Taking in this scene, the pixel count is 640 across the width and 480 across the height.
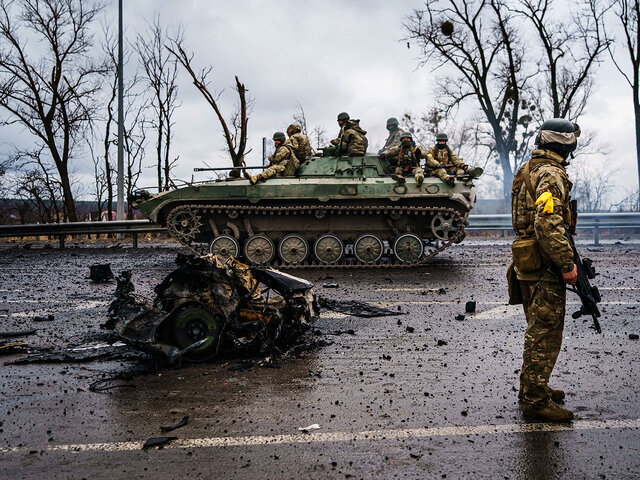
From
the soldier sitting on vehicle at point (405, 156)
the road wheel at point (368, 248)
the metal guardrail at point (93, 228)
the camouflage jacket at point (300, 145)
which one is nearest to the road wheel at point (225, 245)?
the camouflage jacket at point (300, 145)

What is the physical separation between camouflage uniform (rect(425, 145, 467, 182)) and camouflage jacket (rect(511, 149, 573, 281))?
29.4ft

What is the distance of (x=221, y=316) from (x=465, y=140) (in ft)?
124

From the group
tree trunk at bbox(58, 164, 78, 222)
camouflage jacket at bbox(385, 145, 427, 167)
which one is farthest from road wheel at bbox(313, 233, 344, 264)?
tree trunk at bbox(58, 164, 78, 222)

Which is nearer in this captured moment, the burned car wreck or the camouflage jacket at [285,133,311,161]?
the burned car wreck

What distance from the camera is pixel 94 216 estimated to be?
3011 cm

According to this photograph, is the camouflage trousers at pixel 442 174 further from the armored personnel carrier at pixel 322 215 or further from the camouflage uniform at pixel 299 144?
the camouflage uniform at pixel 299 144

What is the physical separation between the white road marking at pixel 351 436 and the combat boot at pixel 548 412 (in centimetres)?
5

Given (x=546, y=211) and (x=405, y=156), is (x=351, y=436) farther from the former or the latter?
(x=405, y=156)

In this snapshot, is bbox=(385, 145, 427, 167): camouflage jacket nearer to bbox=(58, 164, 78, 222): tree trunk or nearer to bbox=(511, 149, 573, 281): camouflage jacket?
bbox=(511, 149, 573, 281): camouflage jacket

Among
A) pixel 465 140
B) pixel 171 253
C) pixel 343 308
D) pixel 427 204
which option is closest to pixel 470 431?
pixel 343 308

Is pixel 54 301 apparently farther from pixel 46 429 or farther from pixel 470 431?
pixel 470 431

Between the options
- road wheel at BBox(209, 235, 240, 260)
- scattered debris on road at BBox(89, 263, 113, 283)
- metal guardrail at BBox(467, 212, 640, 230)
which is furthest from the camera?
metal guardrail at BBox(467, 212, 640, 230)

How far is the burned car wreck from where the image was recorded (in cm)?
532

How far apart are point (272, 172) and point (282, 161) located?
0.49m
